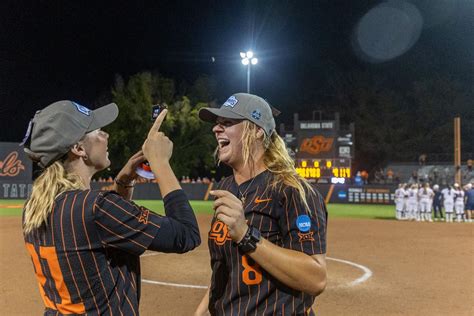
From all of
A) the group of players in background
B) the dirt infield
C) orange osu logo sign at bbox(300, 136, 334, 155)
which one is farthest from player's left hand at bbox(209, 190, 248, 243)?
orange osu logo sign at bbox(300, 136, 334, 155)

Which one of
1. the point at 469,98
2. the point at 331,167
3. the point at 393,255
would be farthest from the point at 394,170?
the point at 393,255

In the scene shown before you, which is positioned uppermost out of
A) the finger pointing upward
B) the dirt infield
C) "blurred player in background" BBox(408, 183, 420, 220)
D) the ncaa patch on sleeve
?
the finger pointing upward

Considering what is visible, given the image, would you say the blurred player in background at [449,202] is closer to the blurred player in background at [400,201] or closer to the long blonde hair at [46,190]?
the blurred player in background at [400,201]

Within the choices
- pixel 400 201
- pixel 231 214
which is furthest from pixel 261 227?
pixel 400 201

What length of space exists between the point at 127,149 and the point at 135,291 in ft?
148

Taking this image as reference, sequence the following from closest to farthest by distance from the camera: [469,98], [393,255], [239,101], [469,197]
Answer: [239,101]
[393,255]
[469,197]
[469,98]

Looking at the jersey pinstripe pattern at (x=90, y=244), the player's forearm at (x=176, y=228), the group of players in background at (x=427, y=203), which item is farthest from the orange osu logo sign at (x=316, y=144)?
the jersey pinstripe pattern at (x=90, y=244)

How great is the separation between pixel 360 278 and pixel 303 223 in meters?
7.82

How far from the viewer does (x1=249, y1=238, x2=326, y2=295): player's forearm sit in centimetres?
225

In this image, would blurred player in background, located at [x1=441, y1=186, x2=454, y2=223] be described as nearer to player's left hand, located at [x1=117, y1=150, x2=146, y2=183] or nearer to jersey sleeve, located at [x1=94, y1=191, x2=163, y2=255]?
player's left hand, located at [x1=117, y1=150, x2=146, y2=183]

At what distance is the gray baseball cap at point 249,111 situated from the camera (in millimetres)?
2812

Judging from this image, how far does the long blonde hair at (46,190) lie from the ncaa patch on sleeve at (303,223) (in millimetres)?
1148

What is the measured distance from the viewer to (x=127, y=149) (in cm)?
4641

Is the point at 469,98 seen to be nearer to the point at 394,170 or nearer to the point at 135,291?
the point at 394,170
